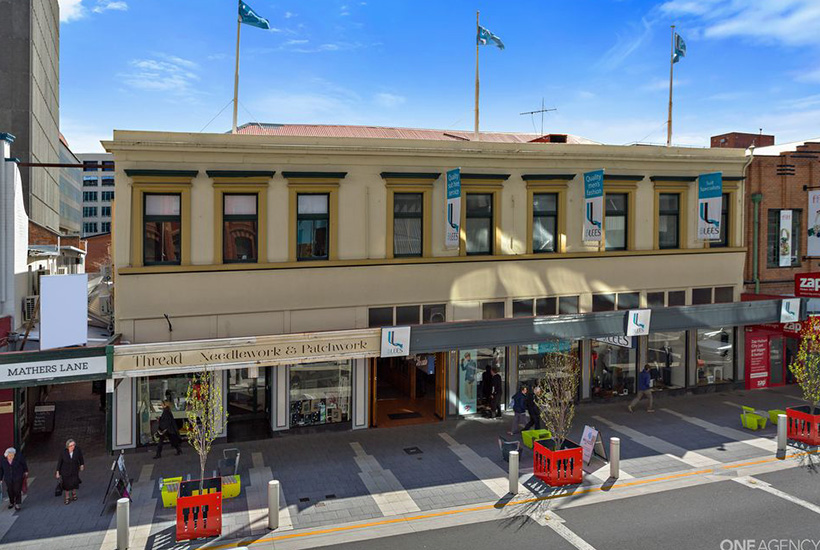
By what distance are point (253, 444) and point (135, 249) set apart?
6950 millimetres

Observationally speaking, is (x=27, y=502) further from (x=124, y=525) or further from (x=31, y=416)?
(x=31, y=416)

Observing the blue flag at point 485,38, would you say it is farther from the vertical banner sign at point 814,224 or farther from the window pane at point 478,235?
the vertical banner sign at point 814,224

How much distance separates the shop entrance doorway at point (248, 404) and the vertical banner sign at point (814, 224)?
960 inches

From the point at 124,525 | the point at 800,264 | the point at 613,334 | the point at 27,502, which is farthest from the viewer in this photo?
the point at 800,264

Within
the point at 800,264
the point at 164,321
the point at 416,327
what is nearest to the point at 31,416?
the point at 164,321

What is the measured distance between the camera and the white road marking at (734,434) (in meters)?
18.8

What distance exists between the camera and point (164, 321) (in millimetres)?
18422

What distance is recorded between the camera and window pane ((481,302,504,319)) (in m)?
22.3

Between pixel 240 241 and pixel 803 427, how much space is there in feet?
60.7

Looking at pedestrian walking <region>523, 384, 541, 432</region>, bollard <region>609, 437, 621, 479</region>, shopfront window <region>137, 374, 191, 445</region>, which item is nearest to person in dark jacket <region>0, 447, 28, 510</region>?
shopfront window <region>137, 374, 191, 445</region>

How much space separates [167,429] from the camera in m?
17.9

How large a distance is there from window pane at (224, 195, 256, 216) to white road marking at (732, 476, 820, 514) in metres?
15.9

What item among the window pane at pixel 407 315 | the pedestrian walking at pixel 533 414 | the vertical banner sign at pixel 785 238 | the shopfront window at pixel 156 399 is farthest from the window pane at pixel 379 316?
the vertical banner sign at pixel 785 238

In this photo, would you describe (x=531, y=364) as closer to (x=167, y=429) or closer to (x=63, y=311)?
(x=167, y=429)
